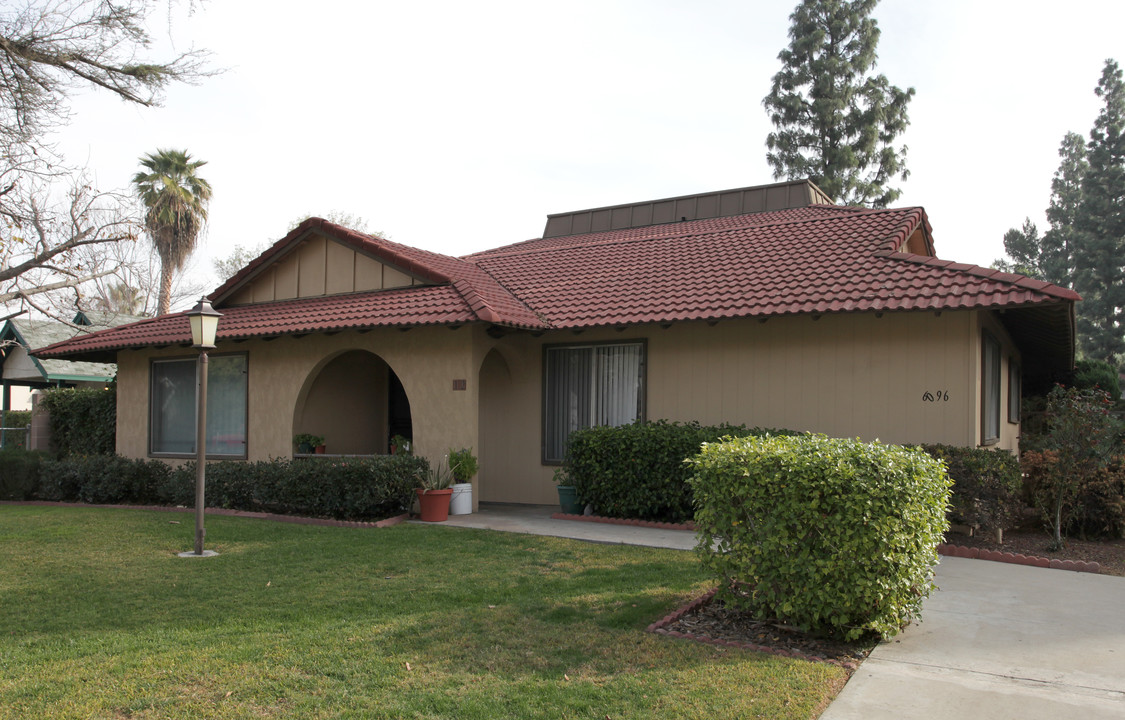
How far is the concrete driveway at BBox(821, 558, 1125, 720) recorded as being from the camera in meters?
4.31

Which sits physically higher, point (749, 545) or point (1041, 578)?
point (749, 545)

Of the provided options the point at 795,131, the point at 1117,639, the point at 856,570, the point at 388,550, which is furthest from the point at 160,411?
the point at 795,131

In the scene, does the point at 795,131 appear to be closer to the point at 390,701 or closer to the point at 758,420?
the point at 758,420

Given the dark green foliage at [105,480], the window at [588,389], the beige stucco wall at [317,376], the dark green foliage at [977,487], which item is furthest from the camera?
the dark green foliage at [105,480]

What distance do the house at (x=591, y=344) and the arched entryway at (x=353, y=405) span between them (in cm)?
4

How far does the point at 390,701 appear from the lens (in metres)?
4.32

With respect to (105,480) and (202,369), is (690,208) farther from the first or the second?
(105,480)

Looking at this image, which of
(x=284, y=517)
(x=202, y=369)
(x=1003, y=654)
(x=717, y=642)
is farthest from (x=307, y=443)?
(x=1003, y=654)

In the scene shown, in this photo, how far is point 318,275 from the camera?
14172 millimetres

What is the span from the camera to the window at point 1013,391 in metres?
14.6

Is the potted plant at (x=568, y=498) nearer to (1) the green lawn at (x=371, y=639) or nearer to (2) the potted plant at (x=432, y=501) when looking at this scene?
(2) the potted plant at (x=432, y=501)

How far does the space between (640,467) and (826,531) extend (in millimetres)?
5233

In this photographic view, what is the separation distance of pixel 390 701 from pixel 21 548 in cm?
708

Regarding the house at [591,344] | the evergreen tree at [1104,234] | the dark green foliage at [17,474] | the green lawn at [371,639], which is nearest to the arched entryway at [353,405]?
the house at [591,344]
